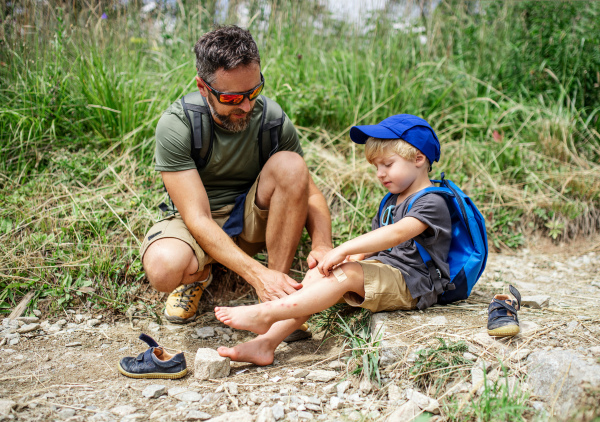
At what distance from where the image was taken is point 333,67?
4.49 meters

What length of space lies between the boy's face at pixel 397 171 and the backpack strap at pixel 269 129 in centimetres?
72

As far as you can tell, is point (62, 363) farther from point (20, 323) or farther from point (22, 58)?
point (22, 58)

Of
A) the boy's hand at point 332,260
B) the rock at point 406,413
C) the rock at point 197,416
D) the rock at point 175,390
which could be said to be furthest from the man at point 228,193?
the rock at point 406,413

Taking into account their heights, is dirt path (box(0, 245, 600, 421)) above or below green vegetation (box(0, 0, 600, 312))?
below

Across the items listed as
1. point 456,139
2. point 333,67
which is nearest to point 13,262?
point 333,67

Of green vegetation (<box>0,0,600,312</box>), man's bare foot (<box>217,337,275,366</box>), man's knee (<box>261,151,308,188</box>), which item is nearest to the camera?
man's bare foot (<box>217,337,275,366</box>)

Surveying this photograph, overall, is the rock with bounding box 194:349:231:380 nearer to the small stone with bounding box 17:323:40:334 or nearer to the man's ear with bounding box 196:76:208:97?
the small stone with bounding box 17:323:40:334

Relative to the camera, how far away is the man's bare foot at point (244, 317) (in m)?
2.11

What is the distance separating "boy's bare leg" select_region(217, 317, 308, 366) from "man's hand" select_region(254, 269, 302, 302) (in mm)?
141

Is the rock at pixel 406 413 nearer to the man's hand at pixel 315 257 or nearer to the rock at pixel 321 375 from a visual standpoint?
the rock at pixel 321 375

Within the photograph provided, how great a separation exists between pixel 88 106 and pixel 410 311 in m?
3.00

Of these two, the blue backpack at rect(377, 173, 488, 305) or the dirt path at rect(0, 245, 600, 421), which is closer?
the dirt path at rect(0, 245, 600, 421)

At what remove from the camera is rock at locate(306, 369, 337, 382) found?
2012mm

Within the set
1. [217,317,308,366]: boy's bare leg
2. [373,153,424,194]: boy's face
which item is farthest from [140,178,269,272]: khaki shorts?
[373,153,424,194]: boy's face
